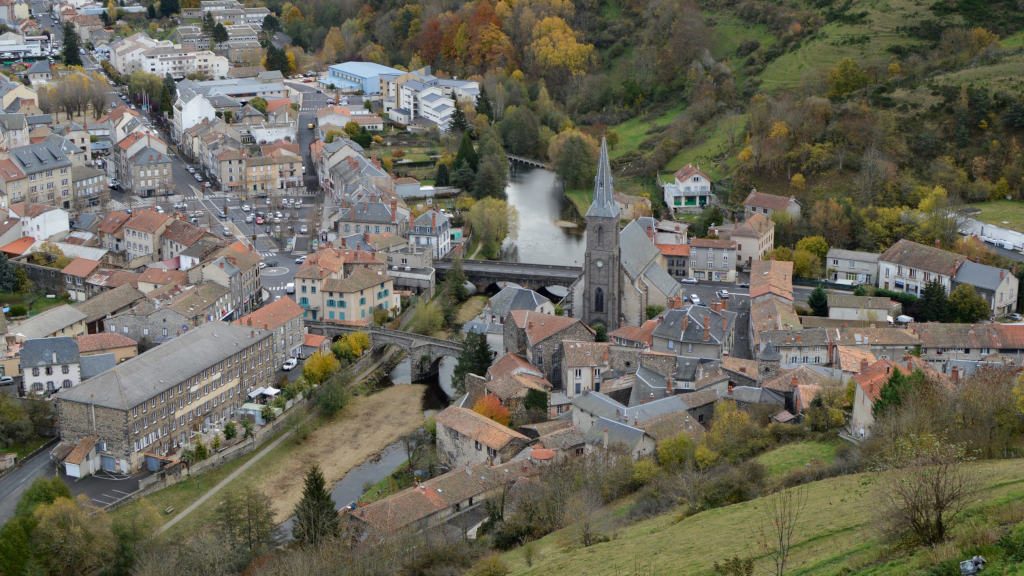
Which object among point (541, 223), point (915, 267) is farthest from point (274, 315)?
point (915, 267)

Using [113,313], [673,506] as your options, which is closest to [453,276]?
[113,313]

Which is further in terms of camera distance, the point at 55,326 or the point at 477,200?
the point at 477,200

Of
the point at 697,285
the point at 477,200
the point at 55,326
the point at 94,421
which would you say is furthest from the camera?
the point at 477,200

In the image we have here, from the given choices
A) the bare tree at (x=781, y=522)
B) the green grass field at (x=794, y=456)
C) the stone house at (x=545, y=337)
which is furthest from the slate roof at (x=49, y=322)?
the bare tree at (x=781, y=522)

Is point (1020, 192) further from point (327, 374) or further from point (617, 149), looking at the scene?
point (327, 374)

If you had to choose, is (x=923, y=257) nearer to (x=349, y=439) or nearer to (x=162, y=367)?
(x=349, y=439)
